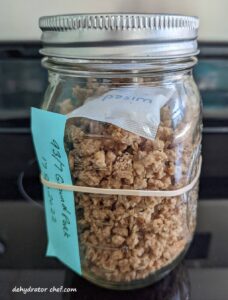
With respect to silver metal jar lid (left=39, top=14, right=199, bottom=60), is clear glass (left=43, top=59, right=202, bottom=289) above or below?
below

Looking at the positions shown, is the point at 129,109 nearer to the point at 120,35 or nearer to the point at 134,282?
the point at 120,35

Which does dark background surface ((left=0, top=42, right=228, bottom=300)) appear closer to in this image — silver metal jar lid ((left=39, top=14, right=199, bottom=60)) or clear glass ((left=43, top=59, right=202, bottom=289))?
clear glass ((left=43, top=59, right=202, bottom=289))

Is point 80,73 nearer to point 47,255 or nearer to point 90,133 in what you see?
point 90,133

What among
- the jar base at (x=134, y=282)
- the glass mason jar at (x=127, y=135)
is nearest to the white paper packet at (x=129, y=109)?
the glass mason jar at (x=127, y=135)

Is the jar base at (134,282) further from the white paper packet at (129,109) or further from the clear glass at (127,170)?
the white paper packet at (129,109)

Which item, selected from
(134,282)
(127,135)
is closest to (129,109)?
(127,135)

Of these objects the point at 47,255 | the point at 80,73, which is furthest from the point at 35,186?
the point at 80,73

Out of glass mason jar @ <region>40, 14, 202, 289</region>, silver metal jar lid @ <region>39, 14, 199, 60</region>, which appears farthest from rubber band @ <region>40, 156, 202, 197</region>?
silver metal jar lid @ <region>39, 14, 199, 60</region>
